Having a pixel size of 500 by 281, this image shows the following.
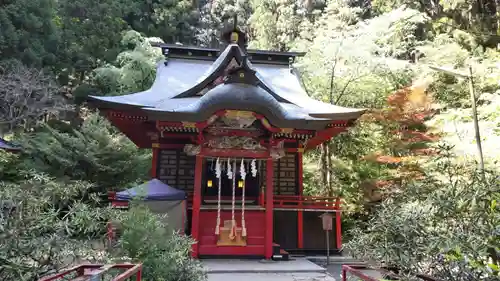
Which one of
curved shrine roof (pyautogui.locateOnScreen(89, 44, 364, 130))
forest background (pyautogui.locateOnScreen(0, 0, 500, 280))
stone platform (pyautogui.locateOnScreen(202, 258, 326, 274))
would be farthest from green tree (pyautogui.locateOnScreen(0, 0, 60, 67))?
stone platform (pyautogui.locateOnScreen(202, 258, 326, 274))

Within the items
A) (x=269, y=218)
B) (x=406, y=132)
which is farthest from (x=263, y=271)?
(x=406, y=132)

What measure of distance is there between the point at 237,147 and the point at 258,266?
2652 millimetres

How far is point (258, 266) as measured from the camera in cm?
773

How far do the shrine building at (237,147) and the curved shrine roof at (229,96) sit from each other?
0.07 ft

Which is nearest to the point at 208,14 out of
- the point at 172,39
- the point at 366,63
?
the point at 172,39

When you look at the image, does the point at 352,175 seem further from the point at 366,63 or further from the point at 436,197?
the point at 436,197

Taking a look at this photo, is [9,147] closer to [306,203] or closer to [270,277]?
[306,203]

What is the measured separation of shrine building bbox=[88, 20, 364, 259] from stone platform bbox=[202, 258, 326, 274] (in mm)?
302

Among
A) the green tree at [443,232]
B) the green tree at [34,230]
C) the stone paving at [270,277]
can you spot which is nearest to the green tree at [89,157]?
the stone paving at [270,277]

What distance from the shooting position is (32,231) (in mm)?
2766

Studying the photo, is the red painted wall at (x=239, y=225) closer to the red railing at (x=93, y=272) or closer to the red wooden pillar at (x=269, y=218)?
the red wooden pillar at (x=269, y=218)

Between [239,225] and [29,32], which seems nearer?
[239,225]

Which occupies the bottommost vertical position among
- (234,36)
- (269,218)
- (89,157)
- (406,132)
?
(269,218)

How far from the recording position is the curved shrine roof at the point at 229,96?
785cm
